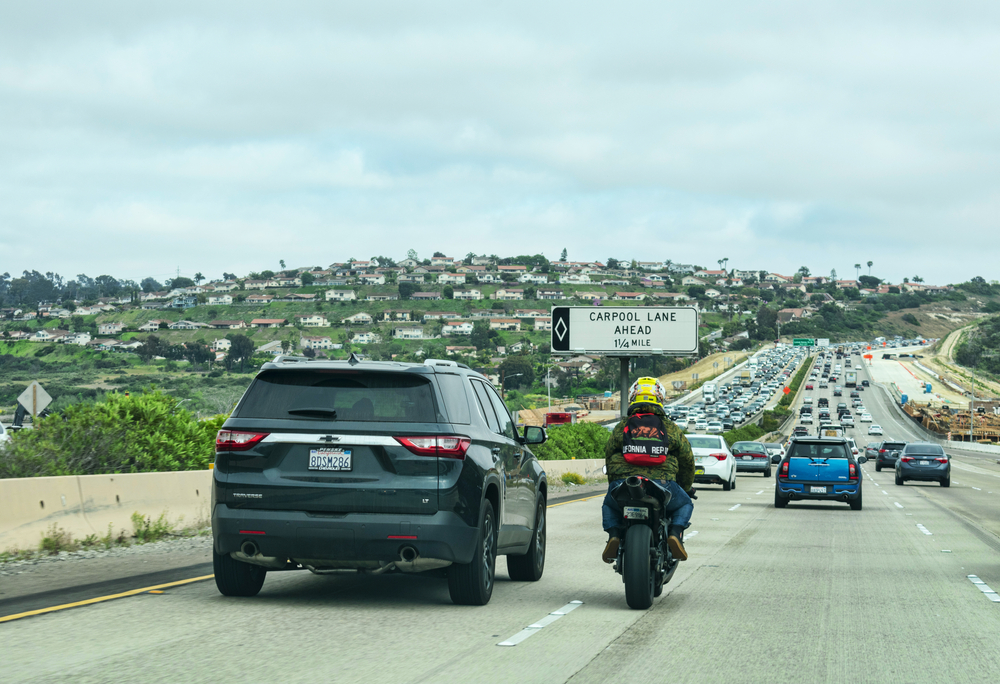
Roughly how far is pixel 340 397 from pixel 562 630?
2410 mm

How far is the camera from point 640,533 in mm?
8555

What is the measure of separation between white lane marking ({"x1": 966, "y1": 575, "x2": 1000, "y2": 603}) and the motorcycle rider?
11.4 feet

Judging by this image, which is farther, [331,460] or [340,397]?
[340,397]

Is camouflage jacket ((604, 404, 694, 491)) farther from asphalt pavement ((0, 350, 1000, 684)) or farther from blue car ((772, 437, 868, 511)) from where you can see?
blue car ((772, 437, 868, 511))

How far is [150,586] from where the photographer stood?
370 inches

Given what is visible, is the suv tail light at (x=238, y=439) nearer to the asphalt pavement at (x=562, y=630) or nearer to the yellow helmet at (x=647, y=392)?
the asphalt pavement at (x=562, y=630)

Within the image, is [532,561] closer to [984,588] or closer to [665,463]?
[665,463]

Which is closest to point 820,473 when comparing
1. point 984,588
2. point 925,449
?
point 984,588

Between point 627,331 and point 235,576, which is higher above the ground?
point 627,331

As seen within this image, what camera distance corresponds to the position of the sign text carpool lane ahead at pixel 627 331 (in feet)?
149

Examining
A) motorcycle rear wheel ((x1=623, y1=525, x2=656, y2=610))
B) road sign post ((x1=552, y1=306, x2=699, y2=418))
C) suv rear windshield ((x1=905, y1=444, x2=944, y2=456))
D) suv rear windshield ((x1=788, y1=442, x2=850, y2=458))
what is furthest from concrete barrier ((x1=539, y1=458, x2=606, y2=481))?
motorcycle rear wheel ((x1=623, y1=525, x2=656, y2=610))

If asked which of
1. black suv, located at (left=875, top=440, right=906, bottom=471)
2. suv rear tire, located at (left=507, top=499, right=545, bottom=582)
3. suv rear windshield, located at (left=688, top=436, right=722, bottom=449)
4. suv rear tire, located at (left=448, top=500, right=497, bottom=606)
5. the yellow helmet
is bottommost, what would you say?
black suv, located at (left=875, top=440, right=906, bottom=471)

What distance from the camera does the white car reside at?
104ft

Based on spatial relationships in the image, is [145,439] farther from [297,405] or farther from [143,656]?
[143,656]
